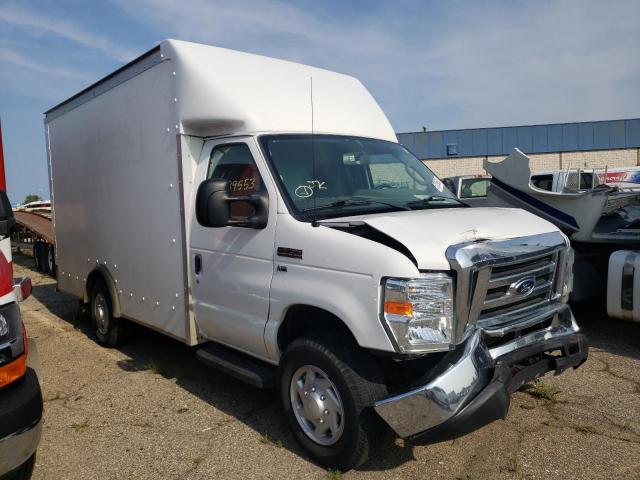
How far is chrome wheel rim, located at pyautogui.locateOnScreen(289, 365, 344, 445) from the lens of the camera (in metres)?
3.50

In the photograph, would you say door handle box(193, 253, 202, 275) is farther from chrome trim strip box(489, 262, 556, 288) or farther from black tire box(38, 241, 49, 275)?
black tire box(38, 241, 49, 275)

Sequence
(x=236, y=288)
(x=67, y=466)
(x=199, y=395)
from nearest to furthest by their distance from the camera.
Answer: (x=67, y=466)
(x=236, y=288)
(x=199, y=395)

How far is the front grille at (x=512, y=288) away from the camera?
3.27 m

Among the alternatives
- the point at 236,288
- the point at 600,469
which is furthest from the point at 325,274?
the point at 600,469

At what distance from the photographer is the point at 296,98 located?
15.2 ft

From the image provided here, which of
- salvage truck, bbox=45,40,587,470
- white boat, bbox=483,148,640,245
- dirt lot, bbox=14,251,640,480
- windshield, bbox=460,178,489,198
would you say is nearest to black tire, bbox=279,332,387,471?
salvage truck, bbox=45,40,587,470

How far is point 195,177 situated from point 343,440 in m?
2.50

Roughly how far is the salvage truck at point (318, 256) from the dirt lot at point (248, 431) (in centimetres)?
44

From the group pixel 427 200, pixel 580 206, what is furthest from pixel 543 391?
pixel 580 206

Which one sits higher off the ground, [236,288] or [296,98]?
[296,98]

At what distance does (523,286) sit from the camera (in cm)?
352

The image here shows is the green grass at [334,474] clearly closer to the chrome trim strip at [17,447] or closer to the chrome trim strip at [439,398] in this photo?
the chrome trim strip at [439,398]

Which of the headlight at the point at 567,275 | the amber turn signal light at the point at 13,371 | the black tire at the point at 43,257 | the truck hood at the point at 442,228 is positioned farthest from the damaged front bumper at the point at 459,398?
the black tire at the point at 43,257

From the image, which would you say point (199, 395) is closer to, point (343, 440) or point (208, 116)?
point (343, 440)
